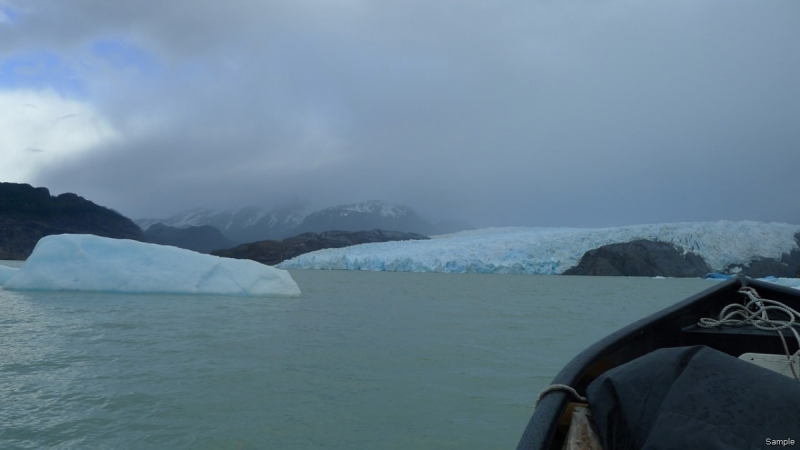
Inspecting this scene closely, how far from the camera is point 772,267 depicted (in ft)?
90.2

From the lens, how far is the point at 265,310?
9898 millimetres

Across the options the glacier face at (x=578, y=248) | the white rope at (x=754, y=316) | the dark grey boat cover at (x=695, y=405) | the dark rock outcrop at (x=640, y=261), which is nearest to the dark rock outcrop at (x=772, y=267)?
the glacier face at (x=578, y=248)

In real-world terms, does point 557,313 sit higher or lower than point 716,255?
lower

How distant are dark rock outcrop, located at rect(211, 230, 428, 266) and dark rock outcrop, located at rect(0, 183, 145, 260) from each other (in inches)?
1197

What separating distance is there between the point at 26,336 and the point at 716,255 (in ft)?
100

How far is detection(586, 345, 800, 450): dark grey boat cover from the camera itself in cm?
112

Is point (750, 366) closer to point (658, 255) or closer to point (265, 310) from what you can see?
point (265, 310)

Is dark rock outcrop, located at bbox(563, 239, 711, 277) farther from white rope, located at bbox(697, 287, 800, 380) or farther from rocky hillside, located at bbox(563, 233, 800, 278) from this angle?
white rope, located at bbox(697, 287, 800, 380)

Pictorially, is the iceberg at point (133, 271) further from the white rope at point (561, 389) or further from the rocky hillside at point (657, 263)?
the rocky hillside at point (657, 263)

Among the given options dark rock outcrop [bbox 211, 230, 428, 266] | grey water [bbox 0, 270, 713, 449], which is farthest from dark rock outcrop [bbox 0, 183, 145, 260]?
grey water [bbox 0, 270, 713, 449]

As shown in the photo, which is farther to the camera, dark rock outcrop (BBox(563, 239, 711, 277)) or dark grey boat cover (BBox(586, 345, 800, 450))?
dark rock outcrop (BBox(563, 239, 711, 277))

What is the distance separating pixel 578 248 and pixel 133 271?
899 inches

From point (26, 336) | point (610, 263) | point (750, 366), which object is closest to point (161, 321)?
point (26, 336)

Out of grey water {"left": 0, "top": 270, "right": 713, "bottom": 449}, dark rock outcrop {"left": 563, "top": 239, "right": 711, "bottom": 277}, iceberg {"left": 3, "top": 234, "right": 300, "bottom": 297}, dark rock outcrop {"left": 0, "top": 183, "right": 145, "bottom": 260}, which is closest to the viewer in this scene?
grey water {"left": 0, "top": 270, "right": 713, "bottom": 449}
